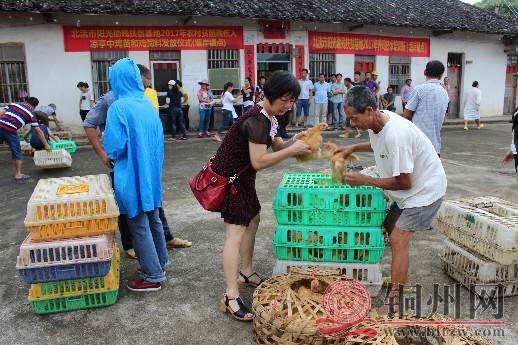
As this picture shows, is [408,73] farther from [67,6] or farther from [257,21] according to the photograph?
[67,6]

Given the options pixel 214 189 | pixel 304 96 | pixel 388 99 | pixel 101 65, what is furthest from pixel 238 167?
pixel 388 99

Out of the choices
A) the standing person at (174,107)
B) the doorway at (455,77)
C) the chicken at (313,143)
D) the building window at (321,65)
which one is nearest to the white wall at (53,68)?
the standing person at (174,107)

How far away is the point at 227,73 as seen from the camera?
1545cm

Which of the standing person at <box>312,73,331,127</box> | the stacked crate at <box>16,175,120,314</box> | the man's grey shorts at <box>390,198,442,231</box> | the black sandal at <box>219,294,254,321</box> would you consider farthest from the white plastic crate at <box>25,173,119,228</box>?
the standing person at <box>312,73,331,127</box>

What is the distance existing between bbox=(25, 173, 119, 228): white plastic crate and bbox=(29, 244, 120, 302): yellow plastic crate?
0.47 m

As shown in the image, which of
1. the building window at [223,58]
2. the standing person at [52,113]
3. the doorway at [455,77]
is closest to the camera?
the standing person at [52,113]

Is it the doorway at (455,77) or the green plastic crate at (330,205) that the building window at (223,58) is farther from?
the green plastic crate at (330,205)

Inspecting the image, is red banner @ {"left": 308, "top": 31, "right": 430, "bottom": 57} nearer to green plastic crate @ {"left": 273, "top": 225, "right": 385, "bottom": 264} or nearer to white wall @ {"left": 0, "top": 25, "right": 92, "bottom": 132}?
white wall @ {"left": 0, "top": 25, "right": 92, "bottom": 132}

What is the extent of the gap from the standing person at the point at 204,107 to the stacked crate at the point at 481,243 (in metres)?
10.6

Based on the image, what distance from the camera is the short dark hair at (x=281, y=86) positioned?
3.06 metres

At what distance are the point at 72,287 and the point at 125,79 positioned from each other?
1.70 meters

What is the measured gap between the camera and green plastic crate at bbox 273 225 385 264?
134 inches

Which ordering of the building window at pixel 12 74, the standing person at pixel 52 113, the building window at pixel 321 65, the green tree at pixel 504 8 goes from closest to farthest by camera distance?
the standing person at pixel 52 113
the building window at pixel 12 74
the building window at pixel 321 65
the green tree at pixel 504 8

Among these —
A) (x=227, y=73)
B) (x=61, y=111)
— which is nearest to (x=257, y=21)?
(x=227, y=73)
